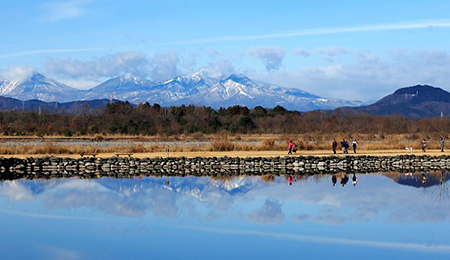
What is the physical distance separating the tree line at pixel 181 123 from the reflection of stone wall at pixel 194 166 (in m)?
33.0

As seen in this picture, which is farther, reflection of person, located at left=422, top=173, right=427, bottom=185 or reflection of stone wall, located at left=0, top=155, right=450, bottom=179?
reflection of stone wall, located at left=0, top=155, right=450, bottom=179

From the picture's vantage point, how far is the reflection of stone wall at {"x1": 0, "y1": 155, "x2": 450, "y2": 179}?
86.8 feet

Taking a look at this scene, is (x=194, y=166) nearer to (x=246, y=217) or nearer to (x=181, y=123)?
(x=246, y=217)

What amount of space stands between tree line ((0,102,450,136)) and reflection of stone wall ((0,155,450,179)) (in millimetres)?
32996

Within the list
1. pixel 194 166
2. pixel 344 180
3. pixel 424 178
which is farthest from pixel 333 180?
pixel 194 166

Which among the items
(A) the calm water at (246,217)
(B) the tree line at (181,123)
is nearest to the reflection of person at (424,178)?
(A) the calm water at (246,217)

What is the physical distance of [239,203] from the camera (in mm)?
17516

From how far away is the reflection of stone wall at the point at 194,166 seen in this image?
26.5 metres

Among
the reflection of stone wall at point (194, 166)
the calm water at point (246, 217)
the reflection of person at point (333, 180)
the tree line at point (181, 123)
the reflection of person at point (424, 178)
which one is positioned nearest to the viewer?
the calm water at point (246, 217)

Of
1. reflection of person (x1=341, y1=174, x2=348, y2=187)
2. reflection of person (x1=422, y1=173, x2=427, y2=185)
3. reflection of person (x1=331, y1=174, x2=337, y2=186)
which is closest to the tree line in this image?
reflection of person (x1=422, y1=173, x2=427, y2=185)

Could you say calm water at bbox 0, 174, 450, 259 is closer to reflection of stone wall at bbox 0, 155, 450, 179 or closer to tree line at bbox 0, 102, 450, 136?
reflection of stone wall at bbox 0, 155, 450, 179

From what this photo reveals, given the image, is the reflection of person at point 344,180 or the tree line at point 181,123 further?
the tree line at point 181,123

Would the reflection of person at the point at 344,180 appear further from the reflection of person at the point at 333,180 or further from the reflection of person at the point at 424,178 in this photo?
the reflection of person at the point at 424,178

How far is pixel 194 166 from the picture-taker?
28328 mm
